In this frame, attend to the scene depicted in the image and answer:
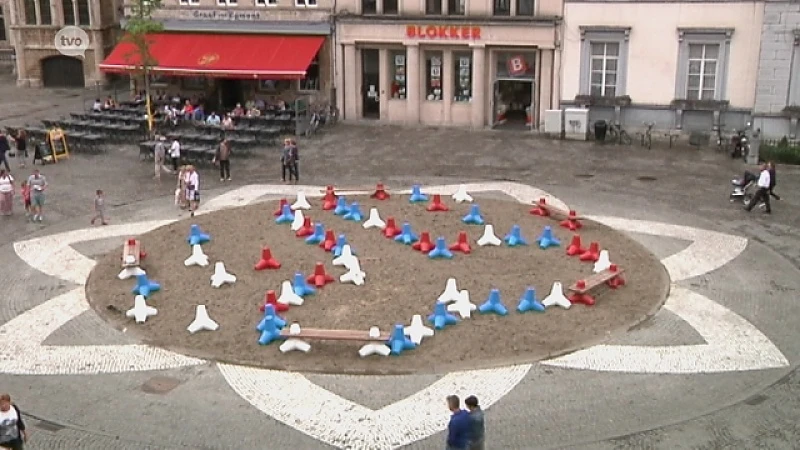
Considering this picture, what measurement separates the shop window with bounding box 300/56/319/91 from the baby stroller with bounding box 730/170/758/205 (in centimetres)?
2098

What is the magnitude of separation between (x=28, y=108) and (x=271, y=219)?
25857 millimetres

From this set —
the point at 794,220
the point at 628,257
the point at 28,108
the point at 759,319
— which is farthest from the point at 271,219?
the point at 28,108

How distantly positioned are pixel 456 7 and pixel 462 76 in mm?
2995

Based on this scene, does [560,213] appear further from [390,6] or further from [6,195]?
[390,6]

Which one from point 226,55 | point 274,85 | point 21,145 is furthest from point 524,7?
point 21,145

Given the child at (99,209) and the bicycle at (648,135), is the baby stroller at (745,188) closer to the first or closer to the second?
the bicycle at (648,135)

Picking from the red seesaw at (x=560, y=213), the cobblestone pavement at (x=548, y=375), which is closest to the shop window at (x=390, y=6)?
the cobblestone pavement at (x=548, y=375)

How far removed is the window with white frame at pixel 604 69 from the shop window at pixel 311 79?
12670 millimetres

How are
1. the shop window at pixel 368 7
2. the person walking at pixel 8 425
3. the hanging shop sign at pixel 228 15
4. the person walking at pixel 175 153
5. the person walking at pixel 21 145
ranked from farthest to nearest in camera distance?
the hanging shop sign at pixel 228 15, the shop window at pixel 368 7, the person walking at pixel 21 145, the person walking at pixel 175 153, the person walking at pixel 8 425

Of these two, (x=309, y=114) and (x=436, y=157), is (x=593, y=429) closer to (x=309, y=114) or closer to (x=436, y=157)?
(x=436, y=157)

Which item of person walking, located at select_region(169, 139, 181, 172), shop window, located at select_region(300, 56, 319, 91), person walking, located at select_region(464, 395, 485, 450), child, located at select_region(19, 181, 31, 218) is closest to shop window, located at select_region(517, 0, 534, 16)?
shop window, located at select_region(300, 56, 319, 91)

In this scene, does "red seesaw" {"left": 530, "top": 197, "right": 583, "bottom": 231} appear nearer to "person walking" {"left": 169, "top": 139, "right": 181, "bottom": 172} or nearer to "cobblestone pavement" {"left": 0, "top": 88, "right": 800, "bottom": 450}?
"cobblestone pavement" {"left": 0, "top": 88, "right": 800, "bottom": 450}

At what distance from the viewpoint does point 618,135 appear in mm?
37844

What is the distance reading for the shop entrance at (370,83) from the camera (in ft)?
139
